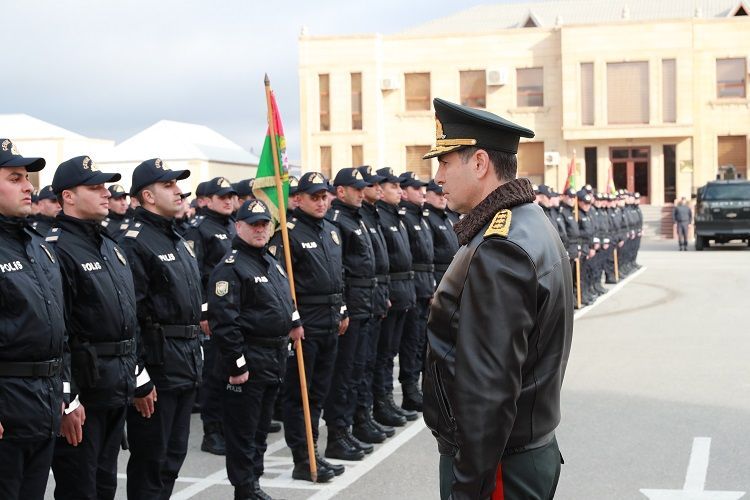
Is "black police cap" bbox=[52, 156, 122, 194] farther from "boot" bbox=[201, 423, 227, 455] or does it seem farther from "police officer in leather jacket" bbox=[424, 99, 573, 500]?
"boot" bbox=[201, 423, 227, 455]

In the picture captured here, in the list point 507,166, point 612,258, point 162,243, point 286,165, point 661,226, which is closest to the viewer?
point 507,166

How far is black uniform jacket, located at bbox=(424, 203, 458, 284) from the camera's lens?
1141 centimetres

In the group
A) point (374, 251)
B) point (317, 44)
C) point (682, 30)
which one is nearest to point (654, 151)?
point (682, 30)

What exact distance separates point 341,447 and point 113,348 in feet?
10.4

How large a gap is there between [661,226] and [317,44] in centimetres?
2058

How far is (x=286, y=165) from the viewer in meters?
8.47

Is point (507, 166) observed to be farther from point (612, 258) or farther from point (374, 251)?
point (612, 258)

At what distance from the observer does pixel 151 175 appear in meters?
6.56

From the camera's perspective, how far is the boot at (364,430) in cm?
897

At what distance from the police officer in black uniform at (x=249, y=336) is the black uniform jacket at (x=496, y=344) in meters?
3.75

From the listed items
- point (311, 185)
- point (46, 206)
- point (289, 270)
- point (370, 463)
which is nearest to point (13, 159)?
point (289, 270)

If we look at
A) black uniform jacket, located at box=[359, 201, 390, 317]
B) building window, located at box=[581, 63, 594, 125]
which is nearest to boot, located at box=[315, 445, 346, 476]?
black uniform jacket, located at box=[359, 201, 390, 317]

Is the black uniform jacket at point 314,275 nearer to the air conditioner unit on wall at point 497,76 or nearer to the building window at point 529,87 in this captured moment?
the air conditioner unit on wall at point 497,76

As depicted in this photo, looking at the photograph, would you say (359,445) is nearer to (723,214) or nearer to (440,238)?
(440,238)
